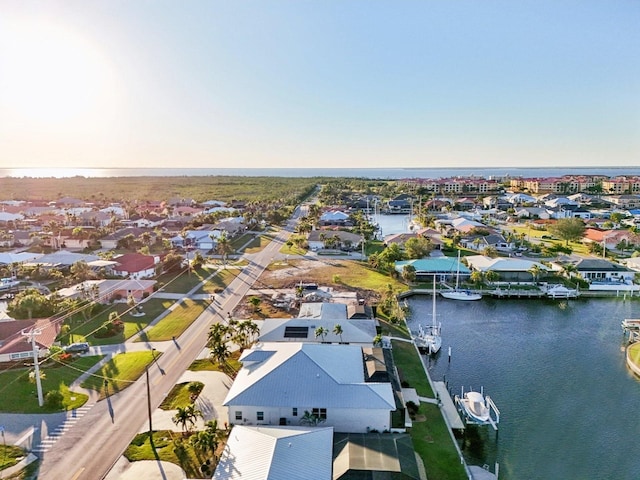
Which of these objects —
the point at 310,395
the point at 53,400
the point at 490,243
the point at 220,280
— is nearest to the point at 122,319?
the point at 220,280

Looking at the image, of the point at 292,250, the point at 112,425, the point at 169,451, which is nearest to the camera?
the point at 169,451

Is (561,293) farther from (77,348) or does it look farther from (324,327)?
(77,348)

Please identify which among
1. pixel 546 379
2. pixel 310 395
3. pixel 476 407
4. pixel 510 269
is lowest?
pixel 546 379

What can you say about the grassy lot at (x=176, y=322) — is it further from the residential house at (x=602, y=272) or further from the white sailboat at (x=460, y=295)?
the residential house at (x=602, y=272)

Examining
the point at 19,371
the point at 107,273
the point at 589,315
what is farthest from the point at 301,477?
the point at 107,273

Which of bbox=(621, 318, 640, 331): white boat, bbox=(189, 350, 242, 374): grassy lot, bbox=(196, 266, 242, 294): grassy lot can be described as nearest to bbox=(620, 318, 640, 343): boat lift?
bbox=(621, 318, 640, 331): white boat
